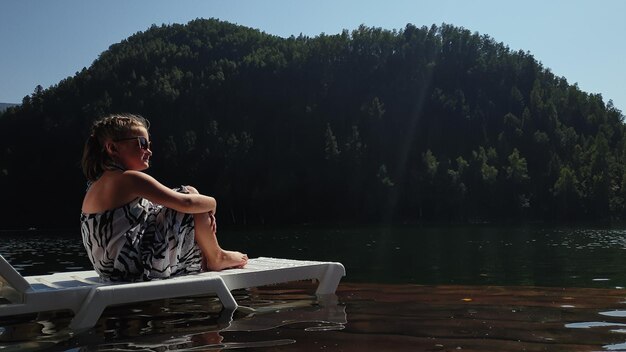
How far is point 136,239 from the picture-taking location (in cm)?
504

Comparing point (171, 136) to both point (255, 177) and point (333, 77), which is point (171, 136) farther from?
point (333, 77)

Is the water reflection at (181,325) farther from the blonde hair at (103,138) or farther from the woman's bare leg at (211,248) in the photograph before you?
the blonde hair at (103,138)

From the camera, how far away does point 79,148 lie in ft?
355

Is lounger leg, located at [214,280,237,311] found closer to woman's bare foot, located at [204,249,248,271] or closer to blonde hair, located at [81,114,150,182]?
woman's bare foot, located at [204,249,248,271]

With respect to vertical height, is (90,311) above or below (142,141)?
below

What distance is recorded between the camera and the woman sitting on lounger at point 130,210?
4973 millimetres

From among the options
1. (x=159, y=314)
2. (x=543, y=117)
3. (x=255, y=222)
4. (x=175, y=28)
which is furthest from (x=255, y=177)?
(x=159, y=314)

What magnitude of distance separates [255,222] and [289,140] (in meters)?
21.4

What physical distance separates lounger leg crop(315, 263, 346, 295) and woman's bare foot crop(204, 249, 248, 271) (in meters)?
0.74

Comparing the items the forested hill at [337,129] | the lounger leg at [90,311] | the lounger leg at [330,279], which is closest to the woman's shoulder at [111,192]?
the lounger leg at [90,311]

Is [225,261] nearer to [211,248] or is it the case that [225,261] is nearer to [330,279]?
[211,248]

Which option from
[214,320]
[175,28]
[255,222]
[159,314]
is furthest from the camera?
[175,28]

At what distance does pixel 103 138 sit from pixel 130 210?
0.53 m

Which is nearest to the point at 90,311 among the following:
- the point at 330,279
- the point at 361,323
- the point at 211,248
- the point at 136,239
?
the point at 136,239
